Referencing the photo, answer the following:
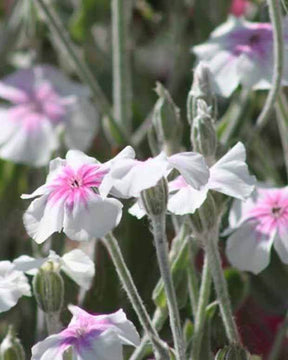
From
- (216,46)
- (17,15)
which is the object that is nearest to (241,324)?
(216,46)

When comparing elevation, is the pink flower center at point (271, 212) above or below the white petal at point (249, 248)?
above

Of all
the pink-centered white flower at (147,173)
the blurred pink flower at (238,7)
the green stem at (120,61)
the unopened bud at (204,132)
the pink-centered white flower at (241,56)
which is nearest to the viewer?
the pink-centered white flower at (147,173)

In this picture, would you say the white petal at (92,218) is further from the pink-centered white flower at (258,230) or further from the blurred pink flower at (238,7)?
the blurred pink flower at (238,7)

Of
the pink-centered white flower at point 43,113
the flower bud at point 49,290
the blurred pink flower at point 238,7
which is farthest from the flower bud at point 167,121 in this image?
the blurred pink flower at point 238,7

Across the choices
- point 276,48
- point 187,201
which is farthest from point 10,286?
point 276,48

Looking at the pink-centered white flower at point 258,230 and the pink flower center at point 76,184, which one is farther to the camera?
the pink-centered white flower at point 258,230

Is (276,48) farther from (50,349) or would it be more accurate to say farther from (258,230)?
(50,349)

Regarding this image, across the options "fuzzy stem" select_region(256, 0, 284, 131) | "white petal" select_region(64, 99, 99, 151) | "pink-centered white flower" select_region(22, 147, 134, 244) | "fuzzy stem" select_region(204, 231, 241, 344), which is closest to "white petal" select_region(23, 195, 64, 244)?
"pink-centered white flower" select_region(22, 147, 134, 244)
